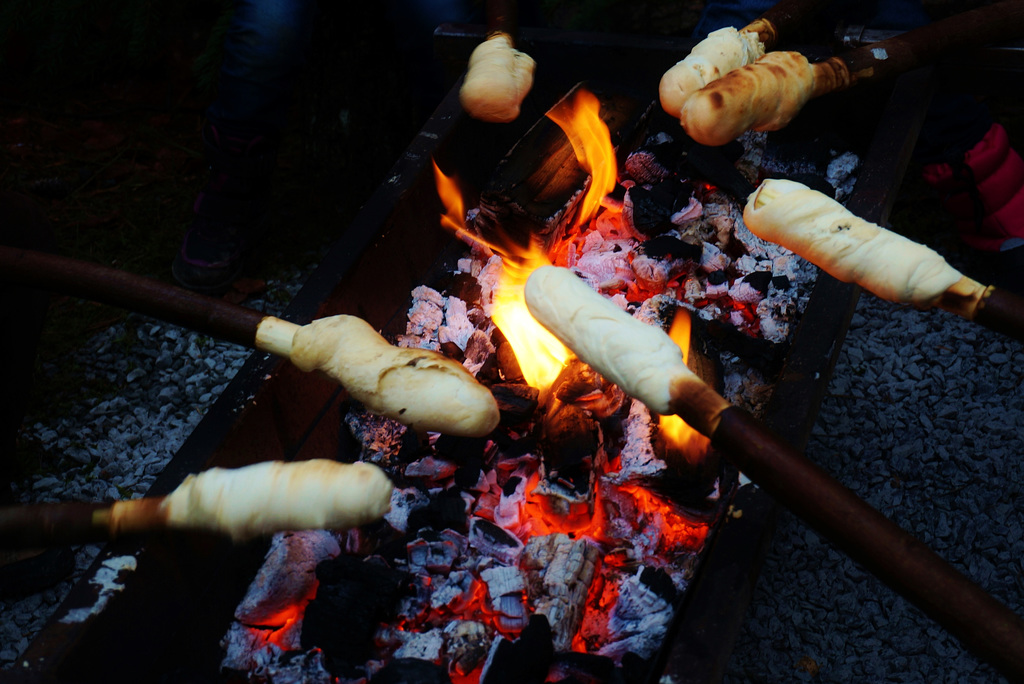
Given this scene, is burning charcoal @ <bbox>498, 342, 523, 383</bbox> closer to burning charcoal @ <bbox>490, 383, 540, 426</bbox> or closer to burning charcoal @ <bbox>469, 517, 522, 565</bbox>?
burning charcoal @ <bbox>490, 383, 540, 426</bbox>

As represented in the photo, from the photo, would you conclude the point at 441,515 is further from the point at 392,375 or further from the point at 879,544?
the point at 879,544

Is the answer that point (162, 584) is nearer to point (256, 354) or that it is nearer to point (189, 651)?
point (189, 651)

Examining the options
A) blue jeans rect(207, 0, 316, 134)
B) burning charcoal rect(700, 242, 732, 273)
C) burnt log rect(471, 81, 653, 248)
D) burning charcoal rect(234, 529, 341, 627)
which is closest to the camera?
burning charcoal rect(234, 529, 341, 627)

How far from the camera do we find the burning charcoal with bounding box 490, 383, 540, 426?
70.0 inches

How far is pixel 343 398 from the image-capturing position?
75.2 inches

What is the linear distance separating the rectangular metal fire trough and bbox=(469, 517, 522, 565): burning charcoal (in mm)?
386

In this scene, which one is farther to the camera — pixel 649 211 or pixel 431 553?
pixel 649 211

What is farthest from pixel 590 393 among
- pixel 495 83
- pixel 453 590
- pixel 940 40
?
pixel 940 40

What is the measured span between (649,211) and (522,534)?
3.42 ft

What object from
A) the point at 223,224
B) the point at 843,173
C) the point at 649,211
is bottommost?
the point at 223,224

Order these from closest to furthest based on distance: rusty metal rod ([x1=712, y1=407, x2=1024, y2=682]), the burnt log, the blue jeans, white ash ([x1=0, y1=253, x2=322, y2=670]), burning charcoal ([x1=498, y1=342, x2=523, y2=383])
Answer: rusty metal rod ([x1=712, y1=407, x2=1024, y2=682]), burning charcoal ([x1=498, y1=342, x2=523, y2=383]), the burnt log, white ash ([x1=0, y1=253, x2=322, y2=670]), the blue jeans

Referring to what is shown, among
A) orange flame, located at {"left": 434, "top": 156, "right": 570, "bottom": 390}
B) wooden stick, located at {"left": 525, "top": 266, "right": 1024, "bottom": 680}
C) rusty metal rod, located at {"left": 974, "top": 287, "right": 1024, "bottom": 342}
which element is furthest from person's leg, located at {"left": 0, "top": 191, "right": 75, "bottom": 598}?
rusty metal rod, located at {"left": 974, "top": 287, "right": 1024, "bottom": 342}

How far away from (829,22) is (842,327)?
1.59 metres

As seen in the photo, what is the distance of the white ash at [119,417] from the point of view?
241 cm
